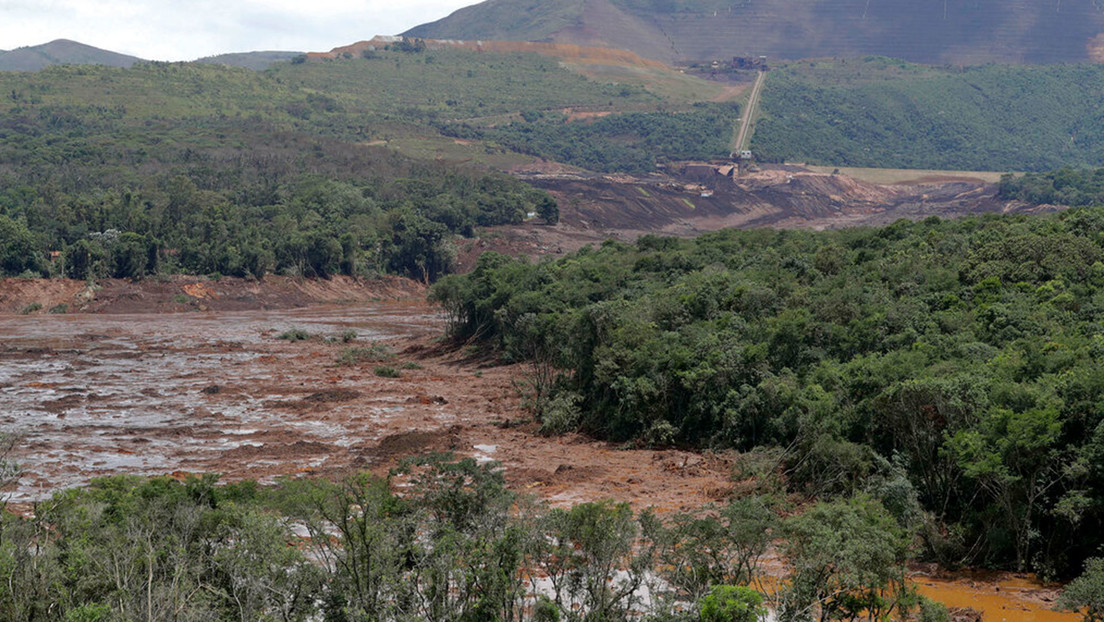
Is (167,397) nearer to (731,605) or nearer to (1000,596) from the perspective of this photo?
(1000,596)

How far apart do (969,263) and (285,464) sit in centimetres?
2558

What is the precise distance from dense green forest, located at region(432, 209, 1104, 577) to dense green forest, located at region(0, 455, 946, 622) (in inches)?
228

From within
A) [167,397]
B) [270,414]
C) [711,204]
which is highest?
[711,204]

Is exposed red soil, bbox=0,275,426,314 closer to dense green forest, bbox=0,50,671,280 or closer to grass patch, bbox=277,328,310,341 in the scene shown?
dense green forest, bbox=0,50,671,280

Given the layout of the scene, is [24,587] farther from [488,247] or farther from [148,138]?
[148,138]

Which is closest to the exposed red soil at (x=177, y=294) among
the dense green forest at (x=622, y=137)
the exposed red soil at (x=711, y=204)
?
the exposed red soil at (x=711, y=204)

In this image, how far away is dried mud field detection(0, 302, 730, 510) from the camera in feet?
105

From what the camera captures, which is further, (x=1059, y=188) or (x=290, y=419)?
(x=1059, y=188)

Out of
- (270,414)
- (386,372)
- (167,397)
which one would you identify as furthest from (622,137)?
(270,414)

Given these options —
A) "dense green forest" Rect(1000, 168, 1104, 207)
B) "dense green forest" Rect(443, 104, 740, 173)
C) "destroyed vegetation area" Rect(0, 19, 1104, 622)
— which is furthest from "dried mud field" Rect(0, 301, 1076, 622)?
"dense green forest" Rect(443, 104, 740, 173)

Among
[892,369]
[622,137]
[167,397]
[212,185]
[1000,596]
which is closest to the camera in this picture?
[1000,596]

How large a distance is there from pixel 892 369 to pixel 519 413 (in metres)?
17.8

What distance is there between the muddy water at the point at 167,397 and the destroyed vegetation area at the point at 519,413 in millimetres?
260

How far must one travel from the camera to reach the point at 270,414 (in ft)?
140
